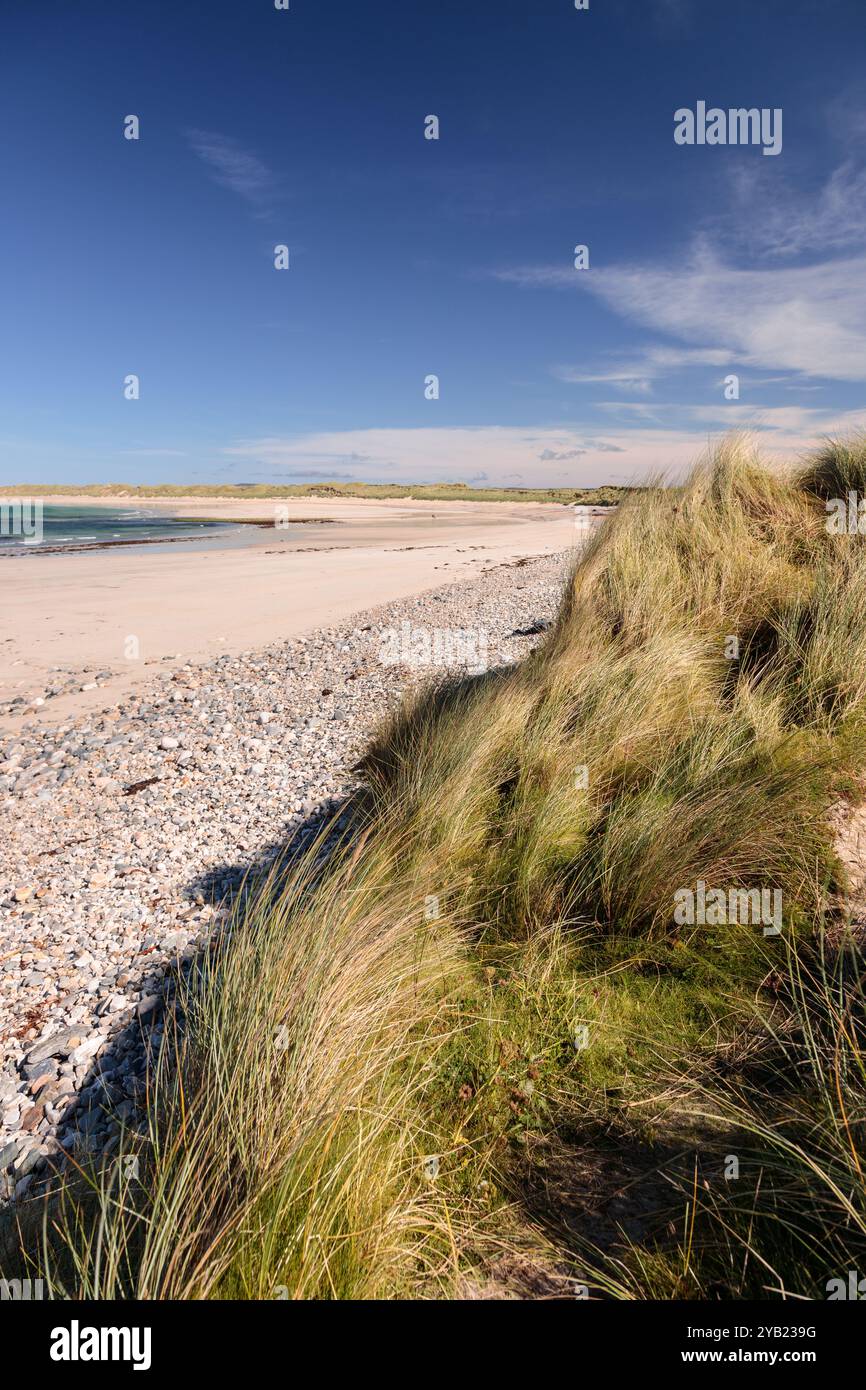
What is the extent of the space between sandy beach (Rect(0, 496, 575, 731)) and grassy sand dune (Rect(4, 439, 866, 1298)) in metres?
6.57

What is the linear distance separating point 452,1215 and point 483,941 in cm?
140

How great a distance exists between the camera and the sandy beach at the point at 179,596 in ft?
33.5

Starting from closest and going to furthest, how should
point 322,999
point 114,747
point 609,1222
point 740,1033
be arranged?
point 609,1222, point 322,999, point 740,1033, point 114,747

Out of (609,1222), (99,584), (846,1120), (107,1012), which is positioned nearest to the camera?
(846,1120)

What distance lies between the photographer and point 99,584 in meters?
18.8

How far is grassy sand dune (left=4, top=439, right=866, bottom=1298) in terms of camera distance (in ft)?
6.52

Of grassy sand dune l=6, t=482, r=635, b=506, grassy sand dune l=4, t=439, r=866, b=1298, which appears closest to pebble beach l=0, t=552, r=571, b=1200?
grassy sand dune l=4, t=439, r=866, b=1298

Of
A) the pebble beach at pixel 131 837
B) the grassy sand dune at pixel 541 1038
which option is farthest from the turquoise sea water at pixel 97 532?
the grassy sand dune at pixel 541 1038

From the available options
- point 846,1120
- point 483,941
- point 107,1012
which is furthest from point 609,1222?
point 107,1012

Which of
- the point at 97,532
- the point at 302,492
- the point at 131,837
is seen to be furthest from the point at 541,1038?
the point at 302,492

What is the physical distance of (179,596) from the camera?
A: 55.1 feet

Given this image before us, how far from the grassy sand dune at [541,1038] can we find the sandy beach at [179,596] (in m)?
6.57
